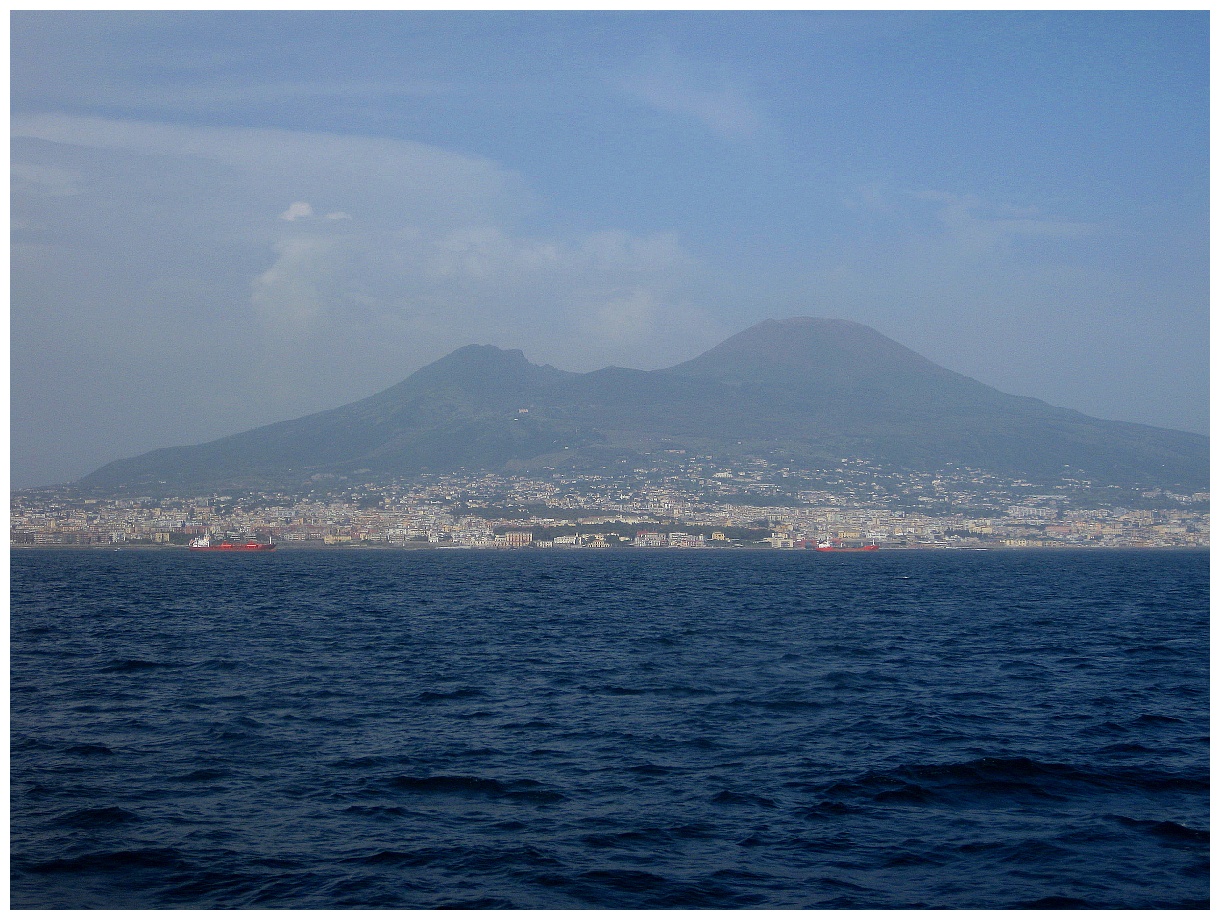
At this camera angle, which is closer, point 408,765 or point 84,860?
point 84,860

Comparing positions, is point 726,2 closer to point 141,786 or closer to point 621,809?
point 621,809

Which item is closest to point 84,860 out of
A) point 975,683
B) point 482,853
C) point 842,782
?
point 482,853

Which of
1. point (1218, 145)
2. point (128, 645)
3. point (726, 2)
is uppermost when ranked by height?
point (726, 2)

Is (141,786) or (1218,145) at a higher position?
(1218,145)

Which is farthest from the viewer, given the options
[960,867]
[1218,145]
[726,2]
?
[960,867]

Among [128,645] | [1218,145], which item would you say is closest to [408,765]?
[1218,145]

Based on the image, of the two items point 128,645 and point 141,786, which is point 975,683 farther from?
point 128,645

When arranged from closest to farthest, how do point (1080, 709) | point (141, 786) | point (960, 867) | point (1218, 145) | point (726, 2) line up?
point (1218, 145), point (726, 2), point (960, 867), point (141, 786), point (1080, 709)
